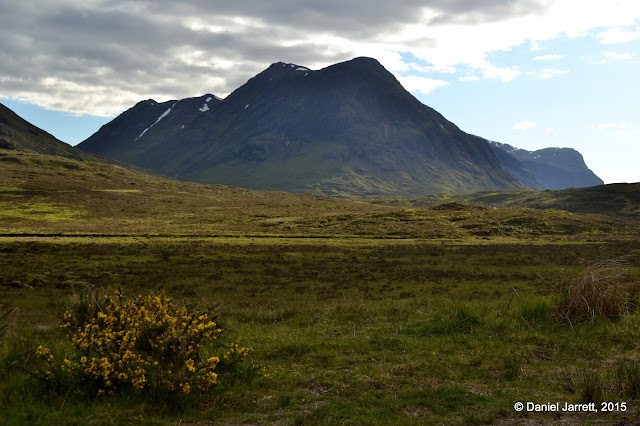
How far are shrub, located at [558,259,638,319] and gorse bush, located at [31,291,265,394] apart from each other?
33.2 ft

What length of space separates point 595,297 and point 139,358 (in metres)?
13.4

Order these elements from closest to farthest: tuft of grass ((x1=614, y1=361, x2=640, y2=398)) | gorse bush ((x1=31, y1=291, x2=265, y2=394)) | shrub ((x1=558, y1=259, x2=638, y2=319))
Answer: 1. tuft of grass ((x1=614, y1=361, x2=640, y2=398))
2. gorse bush ((x1=31, y1=291, x2=265, y2=394))
3. shrub ((x1=558, y1=259, x2=638, y2=319))

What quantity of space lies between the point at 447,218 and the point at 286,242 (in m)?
55.6

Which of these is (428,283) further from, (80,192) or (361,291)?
(80,192)

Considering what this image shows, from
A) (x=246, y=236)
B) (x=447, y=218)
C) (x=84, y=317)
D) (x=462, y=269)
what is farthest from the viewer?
(x=447, y=218)

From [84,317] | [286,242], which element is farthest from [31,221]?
[84,317]

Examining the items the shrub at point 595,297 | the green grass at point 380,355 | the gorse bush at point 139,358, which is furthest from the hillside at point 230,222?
the gorse bush at point 139,358

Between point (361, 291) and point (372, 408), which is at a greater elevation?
point (372, 408)

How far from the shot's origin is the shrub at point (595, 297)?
1359 cm

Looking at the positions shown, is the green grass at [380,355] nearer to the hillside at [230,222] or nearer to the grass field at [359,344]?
the grass field at [359,344]

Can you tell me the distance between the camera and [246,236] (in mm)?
72812

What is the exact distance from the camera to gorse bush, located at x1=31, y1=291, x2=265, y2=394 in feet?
28.2

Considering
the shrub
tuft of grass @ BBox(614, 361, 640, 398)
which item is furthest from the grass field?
the shrub

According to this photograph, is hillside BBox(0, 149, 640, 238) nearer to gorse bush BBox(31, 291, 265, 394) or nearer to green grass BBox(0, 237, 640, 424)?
green grass BBox(0, 237, 640, 424)
